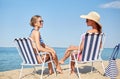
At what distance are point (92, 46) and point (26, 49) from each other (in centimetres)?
136

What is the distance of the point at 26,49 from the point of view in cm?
704

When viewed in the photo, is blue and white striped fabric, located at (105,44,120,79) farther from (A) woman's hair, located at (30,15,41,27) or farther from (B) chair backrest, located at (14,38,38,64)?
(A) woman's hair, located at (30,15,41,27)

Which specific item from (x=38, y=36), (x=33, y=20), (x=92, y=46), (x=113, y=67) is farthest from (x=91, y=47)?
(x=33, y=20)

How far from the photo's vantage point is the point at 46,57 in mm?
7203

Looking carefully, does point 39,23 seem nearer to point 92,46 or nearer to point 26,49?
point 26,49

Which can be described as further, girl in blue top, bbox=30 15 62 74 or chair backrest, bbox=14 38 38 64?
girl in blue top, bbox=30 15 62 74

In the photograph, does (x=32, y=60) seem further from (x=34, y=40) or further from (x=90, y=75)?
(x=90, y=75)

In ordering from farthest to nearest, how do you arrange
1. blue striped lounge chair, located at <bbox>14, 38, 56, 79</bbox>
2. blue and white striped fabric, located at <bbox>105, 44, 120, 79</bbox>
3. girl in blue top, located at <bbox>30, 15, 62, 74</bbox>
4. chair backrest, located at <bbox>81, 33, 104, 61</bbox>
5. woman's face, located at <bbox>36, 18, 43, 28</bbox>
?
woman's face, located at <bbox>36, 18, 43, 28</bbox> < girl in blue top, located at <bbox>30, 15, 62, 74</bbox> < blue striped lounge chair, located at <bbox>14, 38, 56, 79</bbox> < chair backrest, located at <bbox>81, 33, 104, 61</bbox> < blue and white striped fabric, located at <bbox>105, 44, 120, 79</bbox>

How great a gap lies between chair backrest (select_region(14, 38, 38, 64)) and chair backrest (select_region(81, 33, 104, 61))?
3.45 feet

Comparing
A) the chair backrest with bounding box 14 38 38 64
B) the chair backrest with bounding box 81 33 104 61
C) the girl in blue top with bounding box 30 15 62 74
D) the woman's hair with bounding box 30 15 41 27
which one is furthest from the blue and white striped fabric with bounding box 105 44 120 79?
the woman's hair with bounding box 30 15 41 27

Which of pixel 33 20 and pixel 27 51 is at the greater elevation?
pixel 33 20

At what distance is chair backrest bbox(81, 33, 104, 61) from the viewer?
679 cm

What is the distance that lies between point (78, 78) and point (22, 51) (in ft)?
4.26

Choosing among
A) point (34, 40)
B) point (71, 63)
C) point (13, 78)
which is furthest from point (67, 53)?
point (13, 78)
